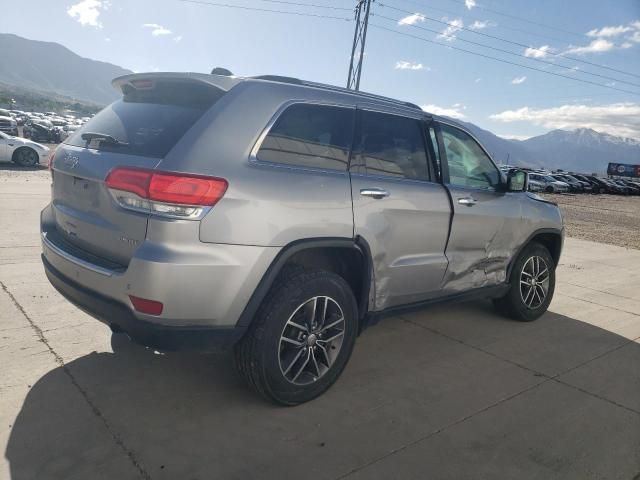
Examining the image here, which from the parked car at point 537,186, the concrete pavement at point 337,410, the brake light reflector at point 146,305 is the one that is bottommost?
the parked car at point 537,186

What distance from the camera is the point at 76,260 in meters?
2.69

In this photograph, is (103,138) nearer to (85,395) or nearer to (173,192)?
(173,192)

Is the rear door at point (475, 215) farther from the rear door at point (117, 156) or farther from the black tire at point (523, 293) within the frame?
the rear door at point (117, 156)

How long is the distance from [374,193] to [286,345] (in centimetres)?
107

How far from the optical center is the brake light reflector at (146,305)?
2.34 meters

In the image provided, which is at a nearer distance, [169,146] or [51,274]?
[169,146]

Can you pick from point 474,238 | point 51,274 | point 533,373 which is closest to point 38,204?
point 51,274

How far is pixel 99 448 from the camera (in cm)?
238

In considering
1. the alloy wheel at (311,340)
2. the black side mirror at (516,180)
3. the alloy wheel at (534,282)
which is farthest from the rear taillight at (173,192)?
the alloy wheel at (534,282)

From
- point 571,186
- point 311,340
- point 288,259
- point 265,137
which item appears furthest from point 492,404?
point 571,186

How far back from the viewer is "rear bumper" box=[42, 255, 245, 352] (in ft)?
7.86

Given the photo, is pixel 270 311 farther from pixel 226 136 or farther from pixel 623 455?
pixel 623 455

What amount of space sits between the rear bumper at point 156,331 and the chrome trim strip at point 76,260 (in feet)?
0.41

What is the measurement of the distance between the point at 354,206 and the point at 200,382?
1.47 meters
